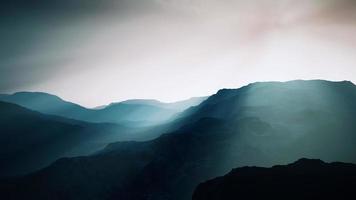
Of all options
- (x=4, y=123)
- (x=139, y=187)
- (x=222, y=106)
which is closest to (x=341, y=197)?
(x=139, y=187)

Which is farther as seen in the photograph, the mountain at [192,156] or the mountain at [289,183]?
the mountain at [192,156]

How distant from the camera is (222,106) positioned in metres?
188

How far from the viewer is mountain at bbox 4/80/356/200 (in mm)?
105625

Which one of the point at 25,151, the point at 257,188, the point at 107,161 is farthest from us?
the point at 25,151

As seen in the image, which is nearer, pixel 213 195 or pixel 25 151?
pixel 213 195

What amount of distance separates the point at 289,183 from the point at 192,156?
66817 mm

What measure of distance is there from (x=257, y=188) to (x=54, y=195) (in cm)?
6620

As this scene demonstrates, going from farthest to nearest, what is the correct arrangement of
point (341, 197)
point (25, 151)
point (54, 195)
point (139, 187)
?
point (25, 151) < point (139, 187) < point (54, 195) < point (341, 197)

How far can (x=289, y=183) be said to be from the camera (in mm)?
53469

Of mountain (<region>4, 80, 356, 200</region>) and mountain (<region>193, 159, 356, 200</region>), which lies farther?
mountain (<region>4, 80, 356, 200</region>)

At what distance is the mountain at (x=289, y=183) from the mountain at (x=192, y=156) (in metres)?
46.7

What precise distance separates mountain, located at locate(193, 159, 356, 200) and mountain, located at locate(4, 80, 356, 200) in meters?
46.7

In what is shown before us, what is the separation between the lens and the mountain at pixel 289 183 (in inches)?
1922

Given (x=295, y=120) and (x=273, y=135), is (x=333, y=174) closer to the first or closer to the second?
(x=273, y=135)
